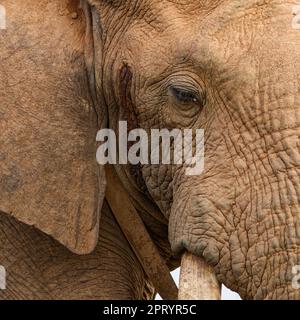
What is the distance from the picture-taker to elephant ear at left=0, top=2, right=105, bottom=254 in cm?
861

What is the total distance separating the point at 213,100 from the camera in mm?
8164

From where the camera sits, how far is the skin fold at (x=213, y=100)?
796cm

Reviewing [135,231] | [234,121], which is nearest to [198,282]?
[234,121]

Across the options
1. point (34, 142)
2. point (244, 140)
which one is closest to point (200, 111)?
point (244, 140)

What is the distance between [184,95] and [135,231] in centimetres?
87

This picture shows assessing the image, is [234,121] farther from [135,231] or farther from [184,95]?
[135,231]

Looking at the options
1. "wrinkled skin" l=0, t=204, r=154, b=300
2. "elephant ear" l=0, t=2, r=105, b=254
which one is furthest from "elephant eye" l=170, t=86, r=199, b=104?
"wrinkled skin" l=0, t=204, r=154, b=300

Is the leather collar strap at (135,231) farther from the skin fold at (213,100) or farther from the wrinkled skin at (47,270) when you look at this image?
the skin fold at (213,100)

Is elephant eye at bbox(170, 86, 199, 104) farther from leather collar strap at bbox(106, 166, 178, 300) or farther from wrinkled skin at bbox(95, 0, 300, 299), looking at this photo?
leather collar strap at bbox(106, 166, 178, 300)

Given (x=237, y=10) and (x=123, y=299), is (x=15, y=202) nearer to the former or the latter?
(x=123, y=299)

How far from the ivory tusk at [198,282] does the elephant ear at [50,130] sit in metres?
0.55

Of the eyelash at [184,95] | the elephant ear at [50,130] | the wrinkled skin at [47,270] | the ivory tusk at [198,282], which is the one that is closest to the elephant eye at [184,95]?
the eyelash at [184,95]

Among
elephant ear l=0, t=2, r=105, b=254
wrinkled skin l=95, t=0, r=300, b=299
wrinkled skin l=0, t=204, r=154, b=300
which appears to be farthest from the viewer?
wrinkled skin l=0, t=204, r=154, b=300

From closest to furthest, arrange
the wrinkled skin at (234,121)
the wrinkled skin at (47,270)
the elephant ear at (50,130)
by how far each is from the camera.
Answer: the wrinkled skin at (234,121) < the elephant ear at (50,130) < the wrinkled skin at (47,270)
